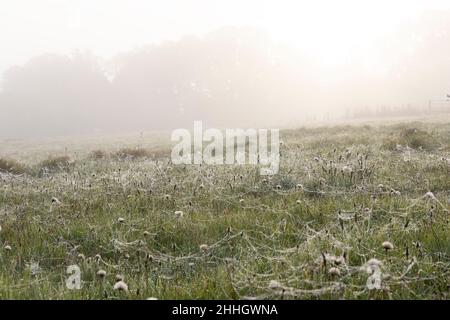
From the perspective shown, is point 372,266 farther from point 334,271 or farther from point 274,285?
point 274,285

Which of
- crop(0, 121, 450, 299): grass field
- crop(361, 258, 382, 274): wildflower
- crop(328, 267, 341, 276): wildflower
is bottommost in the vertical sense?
crop(0, 121, 450, 299): grass field

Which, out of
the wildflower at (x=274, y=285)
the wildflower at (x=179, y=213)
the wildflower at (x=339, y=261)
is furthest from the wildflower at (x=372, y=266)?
the wildflower at (x=179, y=213)

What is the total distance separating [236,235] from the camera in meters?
4.95

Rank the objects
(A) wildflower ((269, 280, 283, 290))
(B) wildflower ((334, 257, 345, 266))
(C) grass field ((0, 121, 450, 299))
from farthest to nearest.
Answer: (C) grass field ((0, 121, 450, 299)), (B) wildflower ((334, 257, 345, 266)), (A) wildflower ((269, 280, 283, 290))

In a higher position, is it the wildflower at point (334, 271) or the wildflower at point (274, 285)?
the wildflower at point (334, 271)

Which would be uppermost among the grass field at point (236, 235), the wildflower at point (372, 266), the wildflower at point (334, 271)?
the wildflower at point (372, 266)

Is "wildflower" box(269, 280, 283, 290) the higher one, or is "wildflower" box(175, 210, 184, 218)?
"wildflower" box(269, 280, 283, 290)

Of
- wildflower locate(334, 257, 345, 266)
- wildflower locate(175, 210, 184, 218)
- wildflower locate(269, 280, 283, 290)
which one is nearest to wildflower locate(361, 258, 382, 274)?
wildflower locate(334, 257, 345, 266)

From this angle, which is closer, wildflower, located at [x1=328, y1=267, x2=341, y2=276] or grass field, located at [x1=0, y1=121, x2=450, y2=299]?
wildflower, located at [x1=328, y1=267, x2=341, y2=276]

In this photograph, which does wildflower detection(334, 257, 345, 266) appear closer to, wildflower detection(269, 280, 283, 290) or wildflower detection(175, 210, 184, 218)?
wildflower detection(269, 280, 283, 290)

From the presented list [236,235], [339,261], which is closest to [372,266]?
[339,261]

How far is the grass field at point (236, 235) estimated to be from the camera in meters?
3.72

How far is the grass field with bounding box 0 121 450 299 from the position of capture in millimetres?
3725

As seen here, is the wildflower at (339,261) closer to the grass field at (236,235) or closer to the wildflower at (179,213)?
the grass field at (236,235)
